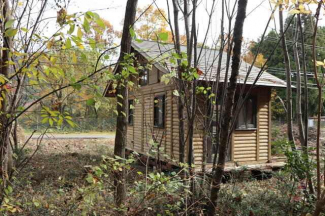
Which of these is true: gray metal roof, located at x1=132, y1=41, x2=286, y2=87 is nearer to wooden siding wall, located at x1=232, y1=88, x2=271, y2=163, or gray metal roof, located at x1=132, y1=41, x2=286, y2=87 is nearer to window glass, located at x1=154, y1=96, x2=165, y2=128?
wooden siding wall, located at x1=232, y1=88, x2=271, y2=163

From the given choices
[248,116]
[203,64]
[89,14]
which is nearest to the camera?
[89,14]

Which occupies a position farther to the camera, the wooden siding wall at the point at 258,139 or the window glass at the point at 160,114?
the window glass at the point at 160,114

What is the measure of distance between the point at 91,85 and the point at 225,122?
0.94 meters

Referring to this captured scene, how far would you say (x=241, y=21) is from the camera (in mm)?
1783

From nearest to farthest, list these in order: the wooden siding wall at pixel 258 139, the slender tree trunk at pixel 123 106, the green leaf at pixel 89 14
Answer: the green leaf at pixel 89 14 < the slender tree trunk at pixel 123 106 < the wooden siding wall at pixel 258 139

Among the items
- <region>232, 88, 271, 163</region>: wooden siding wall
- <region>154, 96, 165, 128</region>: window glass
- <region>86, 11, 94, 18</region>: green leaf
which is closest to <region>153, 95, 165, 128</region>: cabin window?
<region>154, 96, 165, 128</region>: window glass

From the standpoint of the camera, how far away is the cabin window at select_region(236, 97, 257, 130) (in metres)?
9.23

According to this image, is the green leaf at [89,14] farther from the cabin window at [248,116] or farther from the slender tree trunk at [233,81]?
the cabin window at [248,116]

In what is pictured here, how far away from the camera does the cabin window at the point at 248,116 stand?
30.3 ft

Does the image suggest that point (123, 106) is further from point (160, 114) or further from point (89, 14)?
point (160, 114)

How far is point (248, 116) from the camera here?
9.36 m

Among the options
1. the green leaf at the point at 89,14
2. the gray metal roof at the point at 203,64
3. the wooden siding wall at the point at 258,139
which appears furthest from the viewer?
the wooden siding wall at the point at 258,139

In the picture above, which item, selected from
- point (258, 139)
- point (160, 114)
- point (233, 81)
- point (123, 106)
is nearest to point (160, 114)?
point (160, 114)

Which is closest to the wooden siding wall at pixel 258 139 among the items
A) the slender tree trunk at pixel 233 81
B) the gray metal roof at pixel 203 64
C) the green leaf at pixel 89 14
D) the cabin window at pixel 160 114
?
the gray metal roof at pixel 203 64
